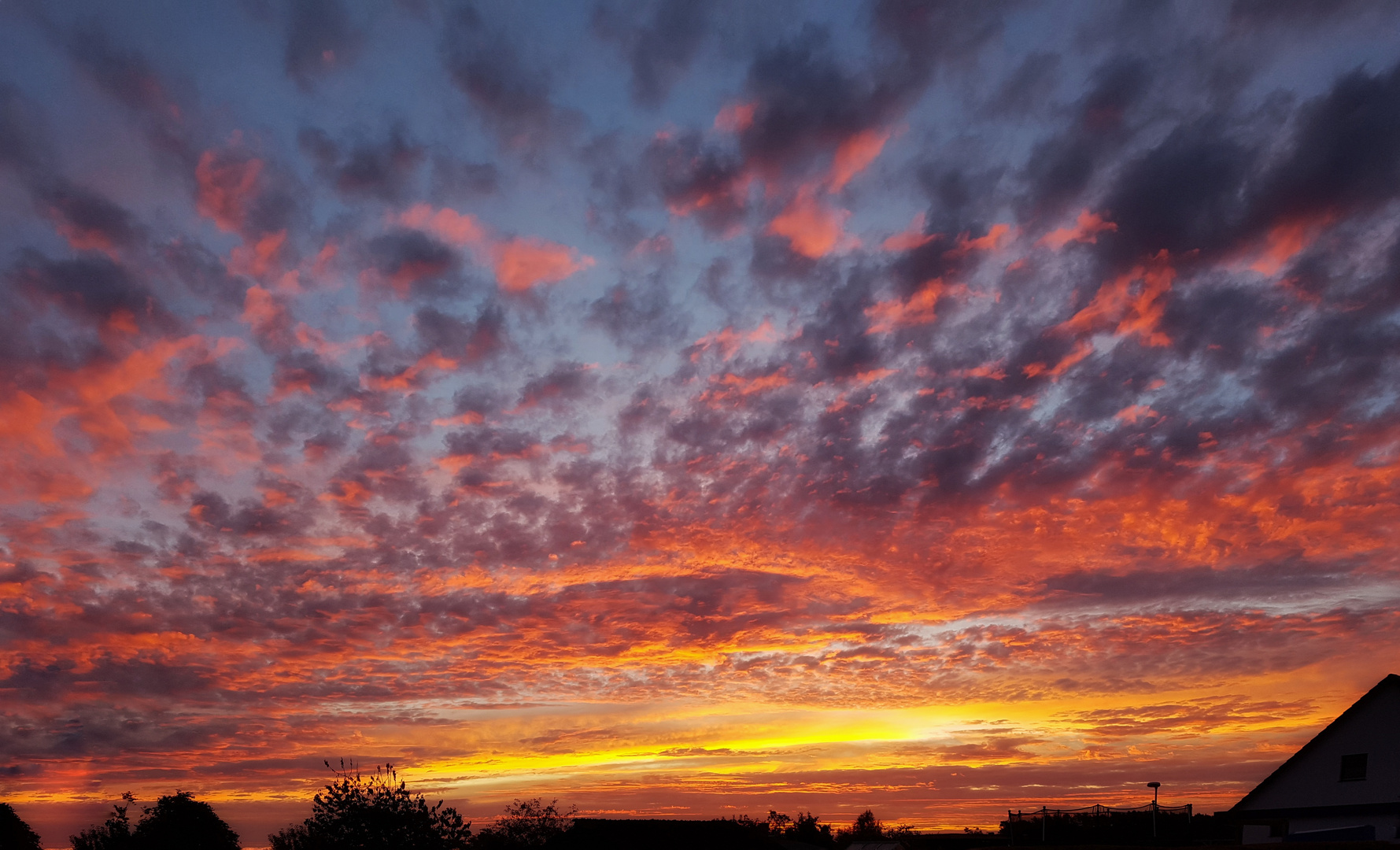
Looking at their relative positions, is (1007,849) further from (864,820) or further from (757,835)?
(864,820)

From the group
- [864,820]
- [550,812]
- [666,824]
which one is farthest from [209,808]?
[864,820]

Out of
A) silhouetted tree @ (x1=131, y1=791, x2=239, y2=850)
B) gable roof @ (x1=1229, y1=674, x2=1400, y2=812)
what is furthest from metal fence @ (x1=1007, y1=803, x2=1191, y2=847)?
silhouetted tree @ (x1=131, y1=791, x2=239, y2=850)

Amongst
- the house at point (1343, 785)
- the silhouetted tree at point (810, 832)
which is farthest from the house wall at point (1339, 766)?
the silhouetted tree at point (810, 832)

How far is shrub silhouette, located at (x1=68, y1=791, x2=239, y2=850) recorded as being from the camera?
7425 centimetres

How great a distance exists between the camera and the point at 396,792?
124ft

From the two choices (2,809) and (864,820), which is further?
(864,820)

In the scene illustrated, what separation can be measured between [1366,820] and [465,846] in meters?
41.4

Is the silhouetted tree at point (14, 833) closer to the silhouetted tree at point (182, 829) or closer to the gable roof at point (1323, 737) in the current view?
the silhouetted tree at point (182, 829)

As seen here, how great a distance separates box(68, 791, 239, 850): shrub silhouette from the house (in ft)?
262

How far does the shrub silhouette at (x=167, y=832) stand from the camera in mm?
74250

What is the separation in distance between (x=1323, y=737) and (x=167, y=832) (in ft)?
279

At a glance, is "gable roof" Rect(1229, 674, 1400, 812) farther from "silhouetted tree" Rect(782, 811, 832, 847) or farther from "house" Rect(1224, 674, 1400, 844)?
"silhouetted tree" Rect(782, 811, 832, 847)

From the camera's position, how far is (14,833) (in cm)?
8725

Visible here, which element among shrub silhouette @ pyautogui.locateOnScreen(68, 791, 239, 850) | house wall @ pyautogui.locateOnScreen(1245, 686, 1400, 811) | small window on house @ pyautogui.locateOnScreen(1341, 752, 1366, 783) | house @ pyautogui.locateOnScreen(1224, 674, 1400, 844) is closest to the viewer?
house @ pyautogui.locateOnScreen(1224, 674, 1400, 844)
